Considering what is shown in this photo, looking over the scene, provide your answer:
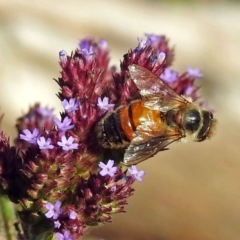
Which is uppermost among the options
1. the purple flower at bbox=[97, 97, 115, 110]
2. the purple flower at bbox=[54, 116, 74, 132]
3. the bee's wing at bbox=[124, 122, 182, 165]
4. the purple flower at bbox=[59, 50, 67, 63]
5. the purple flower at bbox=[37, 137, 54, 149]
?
the purple flower at bbox=[59, 50, 67, 63]

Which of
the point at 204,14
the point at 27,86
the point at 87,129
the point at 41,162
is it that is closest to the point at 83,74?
the point at 87,129

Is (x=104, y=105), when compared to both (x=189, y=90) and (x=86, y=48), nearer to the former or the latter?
(x=86, y=48)

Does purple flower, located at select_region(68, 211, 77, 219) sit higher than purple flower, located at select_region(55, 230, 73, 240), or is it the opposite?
purple flower, located at select_region(68, 211, 77, 219)

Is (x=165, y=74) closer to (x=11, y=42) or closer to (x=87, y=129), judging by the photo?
(x=87, y=129)

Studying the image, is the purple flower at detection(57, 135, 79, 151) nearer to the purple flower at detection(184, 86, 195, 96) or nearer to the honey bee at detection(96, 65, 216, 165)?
the honey bee at detection(96, 65, 216, 165)

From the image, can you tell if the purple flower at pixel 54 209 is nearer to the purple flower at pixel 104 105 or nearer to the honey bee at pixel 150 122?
the honey bee at pixel 150 122

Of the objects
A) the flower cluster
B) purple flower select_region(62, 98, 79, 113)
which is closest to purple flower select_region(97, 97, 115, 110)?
the flower cluster
